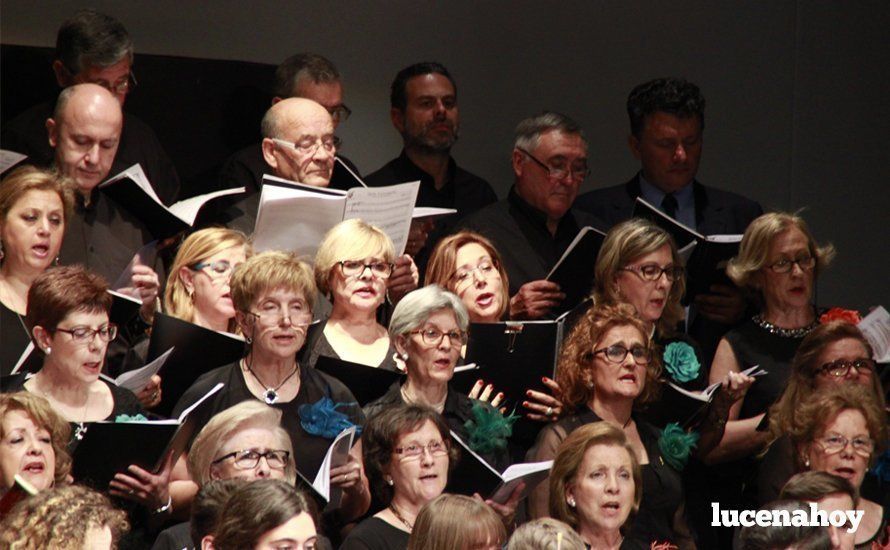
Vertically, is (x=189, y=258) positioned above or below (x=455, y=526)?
above

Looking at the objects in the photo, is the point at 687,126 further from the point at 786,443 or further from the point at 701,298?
the point at 786,443

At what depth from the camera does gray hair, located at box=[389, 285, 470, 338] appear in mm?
4879

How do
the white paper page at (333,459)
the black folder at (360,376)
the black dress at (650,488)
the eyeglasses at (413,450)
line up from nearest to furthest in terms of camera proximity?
the white paper page at (333,459) → the eyeglasses at (413,450) → the black folder at (360,376) → the black dress at (650,488)

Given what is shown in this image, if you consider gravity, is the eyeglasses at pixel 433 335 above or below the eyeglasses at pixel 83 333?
above

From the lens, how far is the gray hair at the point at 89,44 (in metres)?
5.54

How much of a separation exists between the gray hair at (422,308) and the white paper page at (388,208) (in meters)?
0.39

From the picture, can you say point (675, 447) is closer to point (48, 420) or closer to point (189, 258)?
point (189, 258)

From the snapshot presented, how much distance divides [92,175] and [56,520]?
1.95 meters

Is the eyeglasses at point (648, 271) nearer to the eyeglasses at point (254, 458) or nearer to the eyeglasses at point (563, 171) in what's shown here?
the eyeglasses at point (563, 171)

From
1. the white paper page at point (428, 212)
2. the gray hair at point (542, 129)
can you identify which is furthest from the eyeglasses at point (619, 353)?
the gray hair at point (542, 129)

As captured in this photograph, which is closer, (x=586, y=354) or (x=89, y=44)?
(x=586, y=354)

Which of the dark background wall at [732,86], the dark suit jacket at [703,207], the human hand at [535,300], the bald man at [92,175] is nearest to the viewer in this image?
the bald man at [92,175]

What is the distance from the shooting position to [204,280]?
5.04 metres

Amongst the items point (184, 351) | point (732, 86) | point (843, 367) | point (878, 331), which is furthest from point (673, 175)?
point (184, 351)
